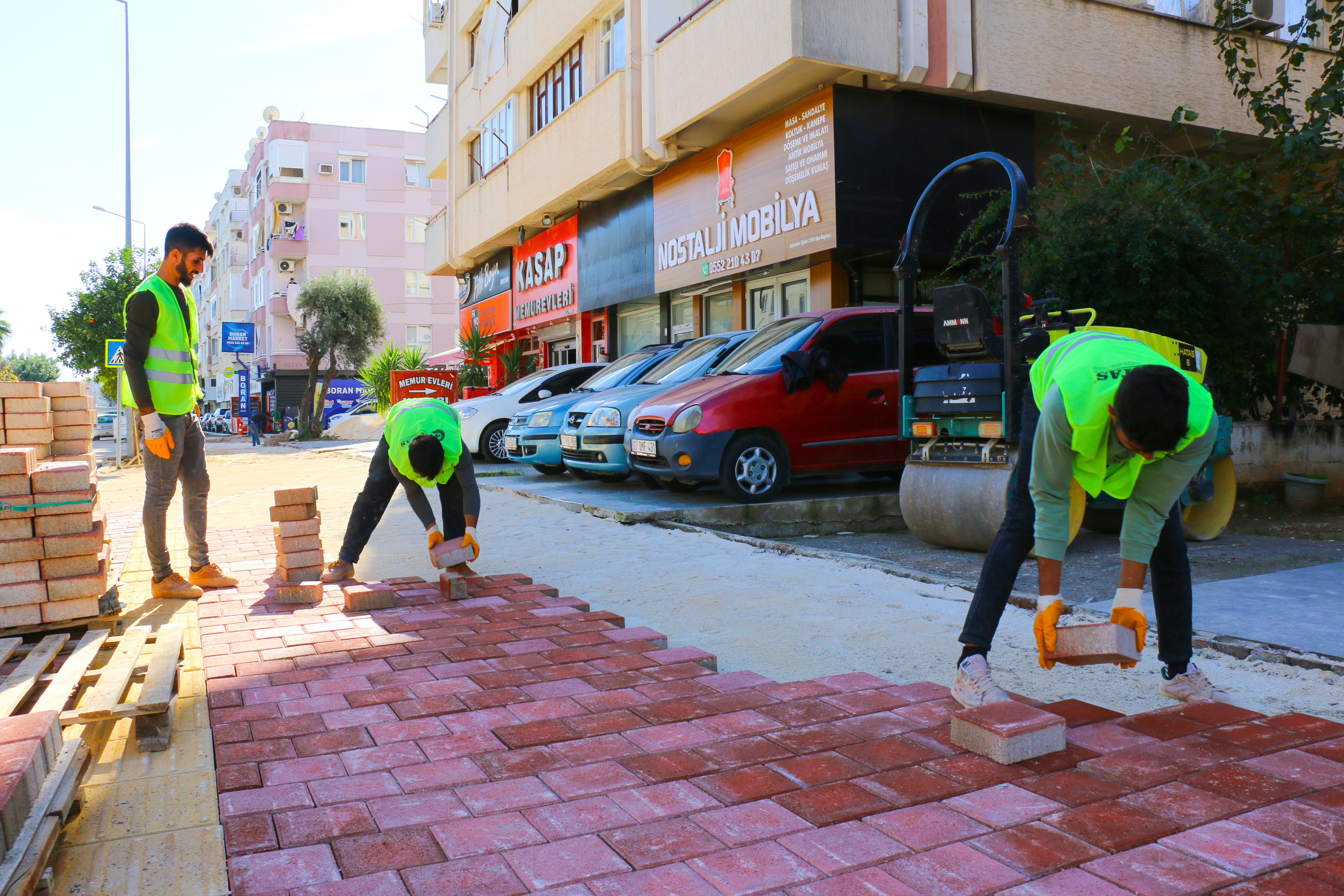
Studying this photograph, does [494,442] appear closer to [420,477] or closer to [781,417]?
[781,417]

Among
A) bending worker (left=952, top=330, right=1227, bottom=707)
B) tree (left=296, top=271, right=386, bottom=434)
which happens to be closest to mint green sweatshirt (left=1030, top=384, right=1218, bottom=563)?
bending worker (left=952, top=330, right=1227, bottom=707)

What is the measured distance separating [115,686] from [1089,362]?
3306 mm

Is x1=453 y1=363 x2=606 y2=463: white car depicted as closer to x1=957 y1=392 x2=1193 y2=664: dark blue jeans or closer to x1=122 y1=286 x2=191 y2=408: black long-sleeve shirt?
x1=122 y1=286 x2=191 y2=408: black long-sleeve shirt

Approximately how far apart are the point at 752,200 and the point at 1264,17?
845 cm

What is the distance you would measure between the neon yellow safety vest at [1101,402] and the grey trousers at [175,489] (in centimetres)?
456

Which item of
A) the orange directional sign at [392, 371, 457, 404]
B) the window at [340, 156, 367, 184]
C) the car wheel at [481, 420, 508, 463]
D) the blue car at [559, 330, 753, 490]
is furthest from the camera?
the window at [340, 156, 367, 184]

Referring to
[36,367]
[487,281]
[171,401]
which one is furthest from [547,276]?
[36,367]

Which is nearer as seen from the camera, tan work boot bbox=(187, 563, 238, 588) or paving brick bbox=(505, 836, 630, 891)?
paving brick bbox=(505, 836, 630, 891)

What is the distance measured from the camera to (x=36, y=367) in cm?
11656

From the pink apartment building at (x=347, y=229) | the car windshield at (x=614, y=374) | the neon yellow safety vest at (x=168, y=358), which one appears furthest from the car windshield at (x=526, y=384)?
the pink apartment building at (x=347, y=229)

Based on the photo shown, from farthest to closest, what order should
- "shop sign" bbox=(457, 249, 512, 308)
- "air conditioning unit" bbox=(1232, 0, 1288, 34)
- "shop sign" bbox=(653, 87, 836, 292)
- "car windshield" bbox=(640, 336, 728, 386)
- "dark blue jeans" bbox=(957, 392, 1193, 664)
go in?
"shop sign" bbox=(457, 249, 512, 308), "air conditioning unit" bbox=(1232, 0, 1288, 34), "shop sign" bbox=(653, 87, 836, 292), "car windshield" bbox=(640, 336, 728, 386), "dark blue jeans" bbox=(957, 392, 1193, 664)

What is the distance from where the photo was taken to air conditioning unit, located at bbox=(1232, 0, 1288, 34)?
46.3ft

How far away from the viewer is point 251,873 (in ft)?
6.77

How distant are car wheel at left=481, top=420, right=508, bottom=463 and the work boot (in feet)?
26.8
